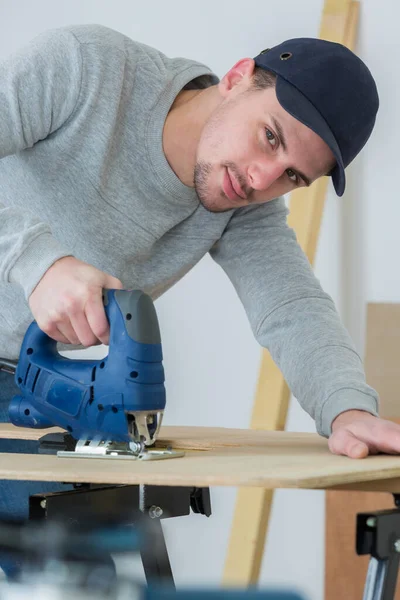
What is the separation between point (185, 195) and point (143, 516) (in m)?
0.69

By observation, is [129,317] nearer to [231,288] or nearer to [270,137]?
[270,137]

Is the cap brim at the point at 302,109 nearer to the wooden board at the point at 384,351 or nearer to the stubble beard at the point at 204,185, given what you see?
the stubble beard at the point at 204,185

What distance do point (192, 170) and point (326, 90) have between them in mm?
360

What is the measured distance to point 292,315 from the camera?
1765 millimetres

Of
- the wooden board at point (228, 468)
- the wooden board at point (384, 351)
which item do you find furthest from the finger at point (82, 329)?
the wooden board at point (384, 351)

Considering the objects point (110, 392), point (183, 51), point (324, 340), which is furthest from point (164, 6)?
point (110, 392)

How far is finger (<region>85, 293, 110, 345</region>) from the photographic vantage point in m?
1.27

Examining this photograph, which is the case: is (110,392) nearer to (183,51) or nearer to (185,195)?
(185,195)

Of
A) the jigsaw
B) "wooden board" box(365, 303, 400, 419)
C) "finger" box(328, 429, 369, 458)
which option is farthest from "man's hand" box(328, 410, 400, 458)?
"wooden board" box(365, 303, 400, 419)

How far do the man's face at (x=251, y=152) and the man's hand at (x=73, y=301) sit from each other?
0.47 m

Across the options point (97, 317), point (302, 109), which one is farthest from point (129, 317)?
point (302, 109)

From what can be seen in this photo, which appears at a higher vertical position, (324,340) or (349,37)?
(349,37)

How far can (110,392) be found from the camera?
4.38ft

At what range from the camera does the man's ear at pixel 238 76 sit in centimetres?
169
